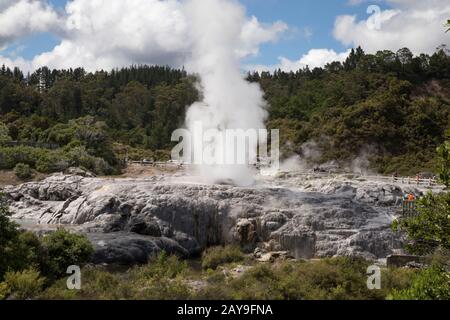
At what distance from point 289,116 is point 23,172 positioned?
48329 millimetres

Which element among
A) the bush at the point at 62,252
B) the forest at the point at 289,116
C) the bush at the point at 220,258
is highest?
the forest at the point at 289,116

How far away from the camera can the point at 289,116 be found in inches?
3086

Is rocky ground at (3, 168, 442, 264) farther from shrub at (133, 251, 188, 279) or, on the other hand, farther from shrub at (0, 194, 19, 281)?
shrub at (0, 194, 19, 281)

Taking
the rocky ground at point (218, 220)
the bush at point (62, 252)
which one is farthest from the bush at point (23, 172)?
the bush at point (62, 252)

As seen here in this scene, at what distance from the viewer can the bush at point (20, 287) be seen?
1096cm

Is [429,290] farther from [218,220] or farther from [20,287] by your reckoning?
[218,220]

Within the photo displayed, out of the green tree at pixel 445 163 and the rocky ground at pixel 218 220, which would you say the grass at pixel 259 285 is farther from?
the rocky ground at pixel 218 220

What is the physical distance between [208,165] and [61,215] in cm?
1123

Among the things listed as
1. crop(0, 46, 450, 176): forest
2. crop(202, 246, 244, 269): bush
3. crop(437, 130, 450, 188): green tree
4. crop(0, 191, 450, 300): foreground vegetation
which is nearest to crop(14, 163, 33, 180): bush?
crop(0, 46, 450, 176): forest

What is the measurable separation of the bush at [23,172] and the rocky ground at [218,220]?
11.3 meters

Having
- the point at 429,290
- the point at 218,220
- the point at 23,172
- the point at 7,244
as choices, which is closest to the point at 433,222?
the point at 429,290

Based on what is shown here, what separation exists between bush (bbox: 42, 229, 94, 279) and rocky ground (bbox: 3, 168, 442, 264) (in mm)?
2165

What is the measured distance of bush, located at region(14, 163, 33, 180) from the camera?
4019 cm

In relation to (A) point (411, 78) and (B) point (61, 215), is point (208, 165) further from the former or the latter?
(A) point (411, 78)
